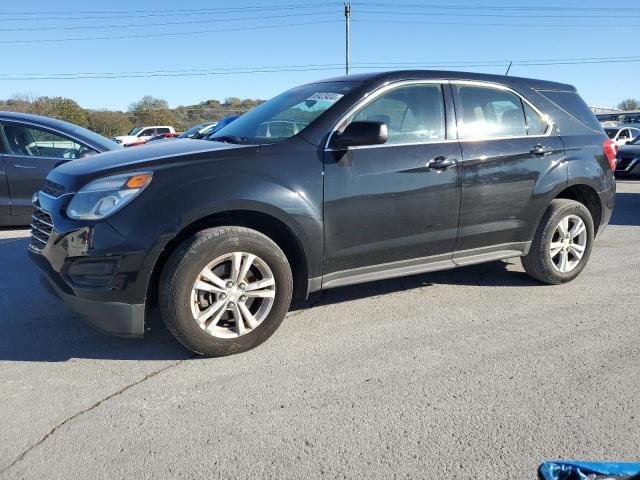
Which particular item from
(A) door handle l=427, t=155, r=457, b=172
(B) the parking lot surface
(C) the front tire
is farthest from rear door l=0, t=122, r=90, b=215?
(A) door handle l=427, t=155, r=457, b=172

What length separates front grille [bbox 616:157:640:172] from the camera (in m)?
12.7

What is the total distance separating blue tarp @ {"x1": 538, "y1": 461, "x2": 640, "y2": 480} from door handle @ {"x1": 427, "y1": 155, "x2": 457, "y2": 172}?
2.33m

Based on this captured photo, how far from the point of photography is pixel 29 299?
4.34 meters

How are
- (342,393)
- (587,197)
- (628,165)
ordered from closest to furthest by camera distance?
(342,393), (587,197), (628,165)

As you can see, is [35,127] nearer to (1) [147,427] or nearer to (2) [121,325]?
(2) [121,325]

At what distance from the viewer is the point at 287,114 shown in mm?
4102

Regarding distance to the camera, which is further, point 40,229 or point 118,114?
point 118,114

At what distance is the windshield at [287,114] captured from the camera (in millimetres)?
3793

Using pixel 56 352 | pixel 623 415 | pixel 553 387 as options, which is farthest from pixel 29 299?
pixel 623 415

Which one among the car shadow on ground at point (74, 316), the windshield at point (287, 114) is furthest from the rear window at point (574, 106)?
the windshield at point (287, 114)

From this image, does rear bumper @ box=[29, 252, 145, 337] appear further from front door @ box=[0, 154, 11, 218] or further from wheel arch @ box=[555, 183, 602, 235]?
front door @ box=[0, 154, 11, 218]

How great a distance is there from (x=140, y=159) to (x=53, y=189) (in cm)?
66

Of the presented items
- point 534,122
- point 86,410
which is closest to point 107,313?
point 86,410

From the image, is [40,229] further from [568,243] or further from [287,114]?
[568,243]
